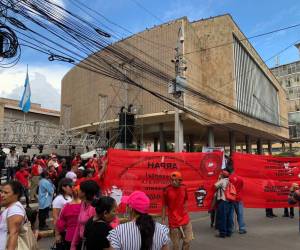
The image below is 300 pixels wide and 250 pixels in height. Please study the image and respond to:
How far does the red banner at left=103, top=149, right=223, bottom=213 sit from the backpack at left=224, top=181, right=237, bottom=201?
0.38 metres

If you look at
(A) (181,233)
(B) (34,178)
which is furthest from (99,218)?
(B) (34,178)

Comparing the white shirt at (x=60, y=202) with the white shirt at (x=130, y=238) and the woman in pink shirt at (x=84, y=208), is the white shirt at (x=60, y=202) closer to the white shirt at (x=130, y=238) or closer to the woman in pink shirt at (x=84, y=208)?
the woman in pink shirt at (x=84, y=208)

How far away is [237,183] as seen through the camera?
9.20m

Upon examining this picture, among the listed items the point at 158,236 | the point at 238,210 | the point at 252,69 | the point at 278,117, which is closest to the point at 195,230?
the point at 238,210

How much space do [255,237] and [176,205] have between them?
321cm

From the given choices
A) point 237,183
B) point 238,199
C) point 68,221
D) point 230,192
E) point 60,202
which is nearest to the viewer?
point 68,221

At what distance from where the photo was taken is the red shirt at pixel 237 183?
9117 millimetres

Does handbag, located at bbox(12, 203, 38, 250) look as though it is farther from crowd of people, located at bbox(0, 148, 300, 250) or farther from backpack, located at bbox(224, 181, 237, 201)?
backpack, located at bbox(224, 181, 237, 201)

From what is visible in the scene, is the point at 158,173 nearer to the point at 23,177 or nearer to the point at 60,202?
the point at 60,202

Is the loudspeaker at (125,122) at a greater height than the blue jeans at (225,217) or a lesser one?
greater

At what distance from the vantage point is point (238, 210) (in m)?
9.34

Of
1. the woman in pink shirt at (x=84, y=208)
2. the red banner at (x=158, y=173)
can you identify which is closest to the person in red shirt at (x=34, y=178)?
the red banner at (x=158, y=173)

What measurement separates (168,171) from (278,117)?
50.5 m

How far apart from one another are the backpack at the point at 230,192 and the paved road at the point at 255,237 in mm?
878
